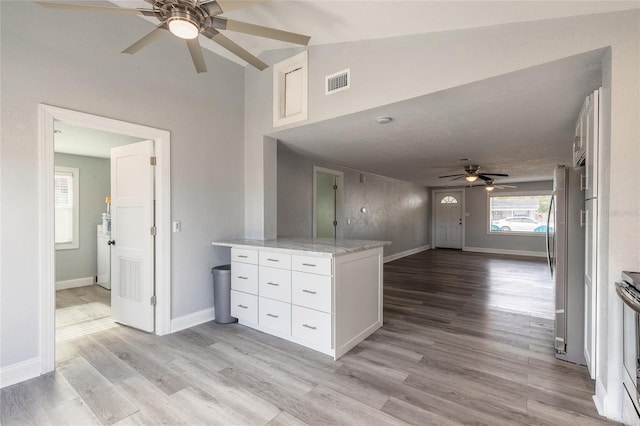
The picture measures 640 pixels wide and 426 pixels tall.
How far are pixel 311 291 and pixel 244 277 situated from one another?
3.15 ft

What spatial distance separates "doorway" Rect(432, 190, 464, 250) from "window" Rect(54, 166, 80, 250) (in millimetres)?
10156

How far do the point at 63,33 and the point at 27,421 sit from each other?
2947 millimetres

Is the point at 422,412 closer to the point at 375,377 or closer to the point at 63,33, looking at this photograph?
the point at 375,377

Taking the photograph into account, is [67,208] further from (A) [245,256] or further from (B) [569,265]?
(B) [569,265]

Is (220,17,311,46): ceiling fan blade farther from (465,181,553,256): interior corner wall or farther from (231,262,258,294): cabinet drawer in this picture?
(465,181,553,256): interior corner wall

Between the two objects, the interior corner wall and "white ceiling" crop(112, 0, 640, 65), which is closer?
"white ceiling" crop(112, 0, 640, 65)

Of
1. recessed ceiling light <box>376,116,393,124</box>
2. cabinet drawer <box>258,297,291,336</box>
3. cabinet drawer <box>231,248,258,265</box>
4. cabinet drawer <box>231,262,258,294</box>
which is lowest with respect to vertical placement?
cabinet drawer <box>258,297,291,336</box>

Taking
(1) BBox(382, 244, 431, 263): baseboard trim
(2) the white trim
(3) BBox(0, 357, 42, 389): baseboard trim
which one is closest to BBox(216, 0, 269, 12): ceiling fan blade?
(2) the white trim

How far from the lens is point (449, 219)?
1024cm

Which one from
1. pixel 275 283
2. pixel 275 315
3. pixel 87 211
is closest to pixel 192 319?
pixel 275 315

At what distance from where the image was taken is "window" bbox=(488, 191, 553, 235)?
8.64 meters

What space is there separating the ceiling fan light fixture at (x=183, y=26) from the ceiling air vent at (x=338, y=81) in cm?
140

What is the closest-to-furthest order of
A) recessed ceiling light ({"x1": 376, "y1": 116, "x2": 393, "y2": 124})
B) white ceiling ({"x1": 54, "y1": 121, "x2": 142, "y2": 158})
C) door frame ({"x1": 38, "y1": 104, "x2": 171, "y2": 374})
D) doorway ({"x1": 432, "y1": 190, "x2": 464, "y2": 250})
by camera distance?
door frame ({"x1": 38, "y1": 104, "x2": 171, "y2": 374}) < recessed ceiling light ({"x1": 376, "y1": 116, "x2": 393, "y2": 124}) < white ceiling ({"x1": 54, "y1": 121, "x2": 142, "y2": 158}) < doorway ({"x1": 432, "y1": 190, "x2": 464, "y2": 250})

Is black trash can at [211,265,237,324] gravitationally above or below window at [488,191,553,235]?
below
